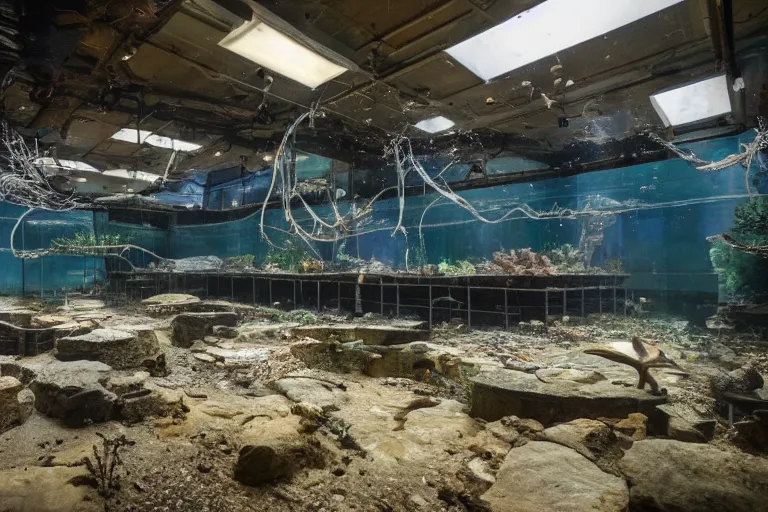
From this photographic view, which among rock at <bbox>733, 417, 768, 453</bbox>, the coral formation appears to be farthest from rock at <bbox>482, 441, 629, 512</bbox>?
the coral formation

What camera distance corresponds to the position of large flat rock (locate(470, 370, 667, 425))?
3883mm

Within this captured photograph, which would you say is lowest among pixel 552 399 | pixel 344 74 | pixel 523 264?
pixel 552 399

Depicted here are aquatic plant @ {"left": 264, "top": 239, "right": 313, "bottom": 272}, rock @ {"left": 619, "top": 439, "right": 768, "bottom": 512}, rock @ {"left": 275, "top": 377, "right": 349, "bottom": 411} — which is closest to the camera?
rock @ {"left": 619, "top": 439, "right": 768, "bottom": 512}

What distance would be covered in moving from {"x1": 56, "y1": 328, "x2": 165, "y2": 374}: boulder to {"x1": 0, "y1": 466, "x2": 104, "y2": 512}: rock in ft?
10.1

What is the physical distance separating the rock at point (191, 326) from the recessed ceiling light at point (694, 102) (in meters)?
10.4

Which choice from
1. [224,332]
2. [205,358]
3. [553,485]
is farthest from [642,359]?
[224,332]

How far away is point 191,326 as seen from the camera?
325 inches

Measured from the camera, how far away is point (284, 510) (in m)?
2.57

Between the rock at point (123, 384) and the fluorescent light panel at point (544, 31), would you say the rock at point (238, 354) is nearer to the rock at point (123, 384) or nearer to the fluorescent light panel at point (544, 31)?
the rock at point (123, 384)

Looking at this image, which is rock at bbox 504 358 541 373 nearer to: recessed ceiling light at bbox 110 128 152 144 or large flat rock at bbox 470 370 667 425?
large flat rock at bbox 470 370 667 425

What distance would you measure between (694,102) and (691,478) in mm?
7210

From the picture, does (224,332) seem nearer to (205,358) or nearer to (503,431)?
(205,358)

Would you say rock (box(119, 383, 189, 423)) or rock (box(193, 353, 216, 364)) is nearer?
rock (box(119, 383, 189, 423))

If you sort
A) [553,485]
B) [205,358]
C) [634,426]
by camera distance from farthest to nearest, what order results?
1. [205,358]
2. [634,426]
3. [553,485]
